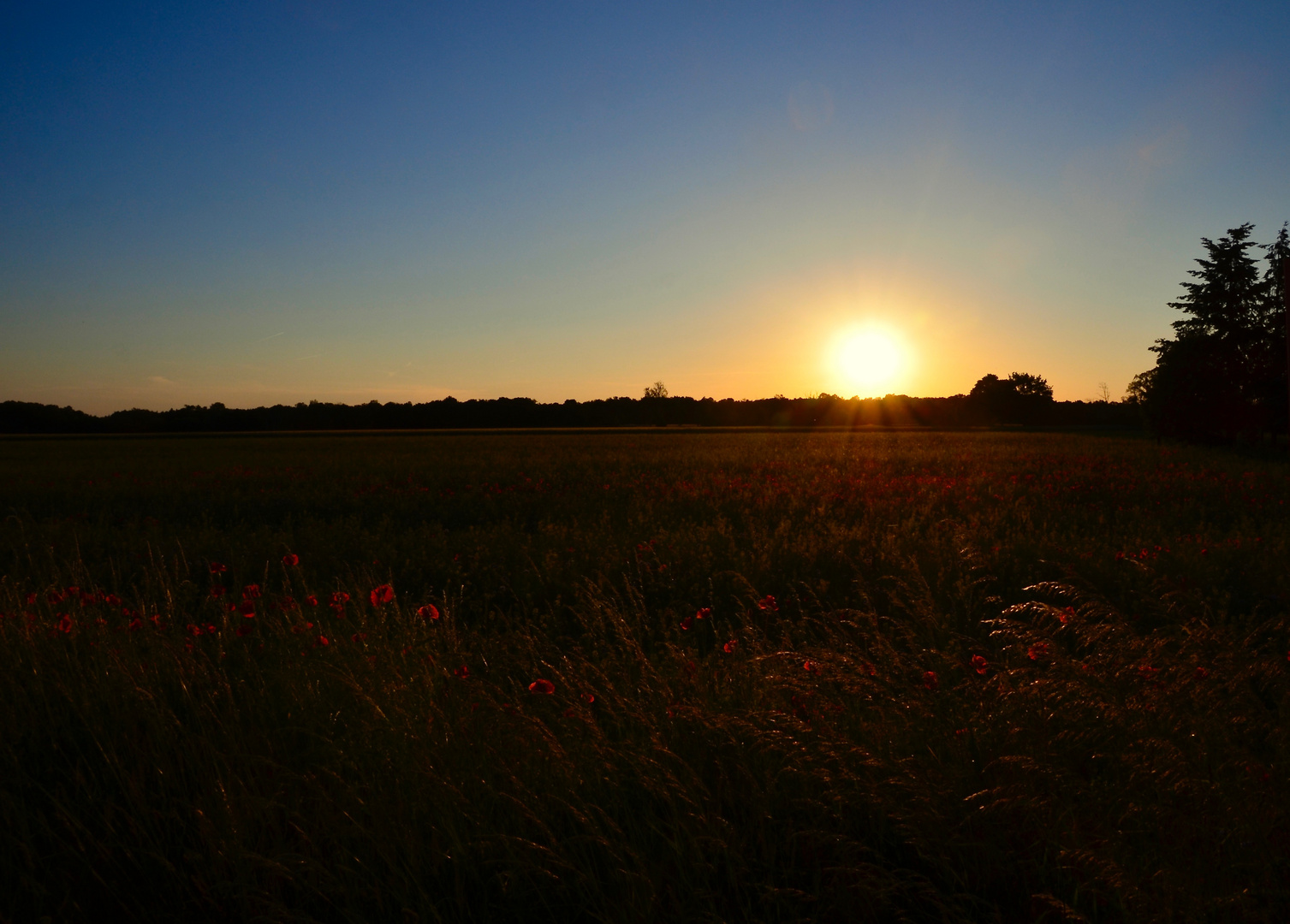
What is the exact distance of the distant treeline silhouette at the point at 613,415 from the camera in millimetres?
68188

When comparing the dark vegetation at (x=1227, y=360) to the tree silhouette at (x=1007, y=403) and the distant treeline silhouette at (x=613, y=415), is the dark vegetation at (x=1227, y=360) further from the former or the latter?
the tree silhouette at (x=1007, y=403)

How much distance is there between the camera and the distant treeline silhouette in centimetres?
6819

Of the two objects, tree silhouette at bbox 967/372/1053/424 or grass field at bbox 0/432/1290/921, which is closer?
grass field at bbox 0/432/1290/921

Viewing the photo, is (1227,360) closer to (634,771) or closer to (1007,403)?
(634,771)

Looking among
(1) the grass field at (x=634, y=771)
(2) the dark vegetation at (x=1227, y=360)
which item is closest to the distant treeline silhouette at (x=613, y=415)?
(2) the dark vegetation at (x=1227, y=360)

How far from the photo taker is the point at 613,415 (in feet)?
291

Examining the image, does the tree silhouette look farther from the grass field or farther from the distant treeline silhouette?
the grass field

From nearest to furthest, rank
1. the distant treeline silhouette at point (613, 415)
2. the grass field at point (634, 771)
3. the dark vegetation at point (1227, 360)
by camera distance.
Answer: the grass field at point (634, 771) → the dark vegetation at point (1227, 360) → the distant treeline silhouette at point (613, 415)

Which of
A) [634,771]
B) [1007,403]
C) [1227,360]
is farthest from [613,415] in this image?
[634,771]

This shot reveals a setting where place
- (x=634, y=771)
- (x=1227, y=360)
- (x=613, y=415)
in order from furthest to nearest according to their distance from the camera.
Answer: (x=613, y=415) < (x=1227, y=360) < (x=634, y=771)

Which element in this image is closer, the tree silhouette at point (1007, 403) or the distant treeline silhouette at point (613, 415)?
the distant treeline silhouette at point (613, 415)

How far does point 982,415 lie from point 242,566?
319 feet

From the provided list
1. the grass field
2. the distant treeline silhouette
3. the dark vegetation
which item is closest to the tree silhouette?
the distant treeline silhouette

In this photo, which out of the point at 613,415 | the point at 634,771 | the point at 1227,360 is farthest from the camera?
the point at 613,415
